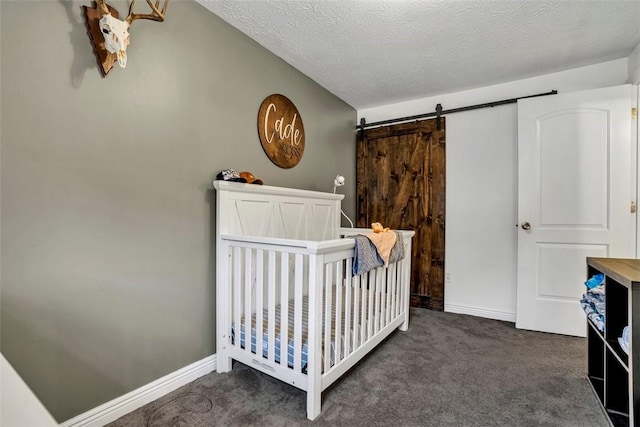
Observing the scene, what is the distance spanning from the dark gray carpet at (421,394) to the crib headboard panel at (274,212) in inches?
35.4

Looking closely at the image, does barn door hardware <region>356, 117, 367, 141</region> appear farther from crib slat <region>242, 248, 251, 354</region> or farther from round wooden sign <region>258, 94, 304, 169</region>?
crib slat <region>242, 248, 251, 354</region>

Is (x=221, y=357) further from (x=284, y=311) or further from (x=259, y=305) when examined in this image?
(x=284, y=311)

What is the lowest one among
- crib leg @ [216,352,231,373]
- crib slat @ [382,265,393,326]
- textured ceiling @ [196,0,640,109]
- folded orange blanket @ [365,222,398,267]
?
crib leg @ [216,352,231,373]

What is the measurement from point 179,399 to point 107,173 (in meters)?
1.18

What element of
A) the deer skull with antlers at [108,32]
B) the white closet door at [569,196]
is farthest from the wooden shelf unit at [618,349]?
the deer skull with antlers at [108,32]

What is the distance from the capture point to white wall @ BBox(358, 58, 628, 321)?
2693 mm

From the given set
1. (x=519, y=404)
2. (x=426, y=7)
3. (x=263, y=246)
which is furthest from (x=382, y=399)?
(x=426, y=7)

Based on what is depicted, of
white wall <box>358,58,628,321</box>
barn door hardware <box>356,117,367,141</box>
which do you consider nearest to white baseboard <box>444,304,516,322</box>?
white wall <box>358,58,628,321</box>

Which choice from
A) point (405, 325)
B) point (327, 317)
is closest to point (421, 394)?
point (327, 317)

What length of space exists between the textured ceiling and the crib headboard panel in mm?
1072

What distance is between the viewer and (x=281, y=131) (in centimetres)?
234

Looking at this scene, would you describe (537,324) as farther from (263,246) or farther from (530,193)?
(263,246)

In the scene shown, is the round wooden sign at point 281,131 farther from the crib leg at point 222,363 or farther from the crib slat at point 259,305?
the crib leg at point 222,363

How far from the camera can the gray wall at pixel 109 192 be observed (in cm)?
111
